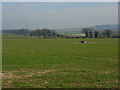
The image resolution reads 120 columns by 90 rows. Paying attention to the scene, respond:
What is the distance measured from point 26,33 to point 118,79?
189 m

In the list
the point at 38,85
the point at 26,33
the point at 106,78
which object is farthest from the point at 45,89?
the point at 26,33

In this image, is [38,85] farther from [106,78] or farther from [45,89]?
[106,78]

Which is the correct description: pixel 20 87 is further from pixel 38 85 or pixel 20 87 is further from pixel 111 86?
pixel 111 86

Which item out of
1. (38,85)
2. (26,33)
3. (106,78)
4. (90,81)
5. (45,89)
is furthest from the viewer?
(26,33)

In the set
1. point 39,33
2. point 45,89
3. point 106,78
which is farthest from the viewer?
point 39,33

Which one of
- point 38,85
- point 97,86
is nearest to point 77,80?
point 97,86

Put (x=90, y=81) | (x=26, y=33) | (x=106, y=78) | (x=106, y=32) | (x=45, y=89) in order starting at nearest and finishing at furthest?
(x=45, y=89) < (x=90, y=81) < (x=106, y=78) < (x=106, y=32) < (x=26, y=33)

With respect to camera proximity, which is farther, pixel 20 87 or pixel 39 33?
pixel 39 33

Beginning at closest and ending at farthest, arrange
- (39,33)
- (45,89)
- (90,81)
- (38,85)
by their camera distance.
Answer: (45,89) < (38,85) < (90,81) < (39,33)

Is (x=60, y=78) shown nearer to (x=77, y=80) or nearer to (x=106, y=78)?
(x=77, y=80)

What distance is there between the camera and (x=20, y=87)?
9.35m

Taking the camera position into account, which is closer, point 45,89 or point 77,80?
point 45,89

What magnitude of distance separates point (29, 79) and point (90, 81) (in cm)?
362

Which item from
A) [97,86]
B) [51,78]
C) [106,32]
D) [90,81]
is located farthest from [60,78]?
[106,32]
